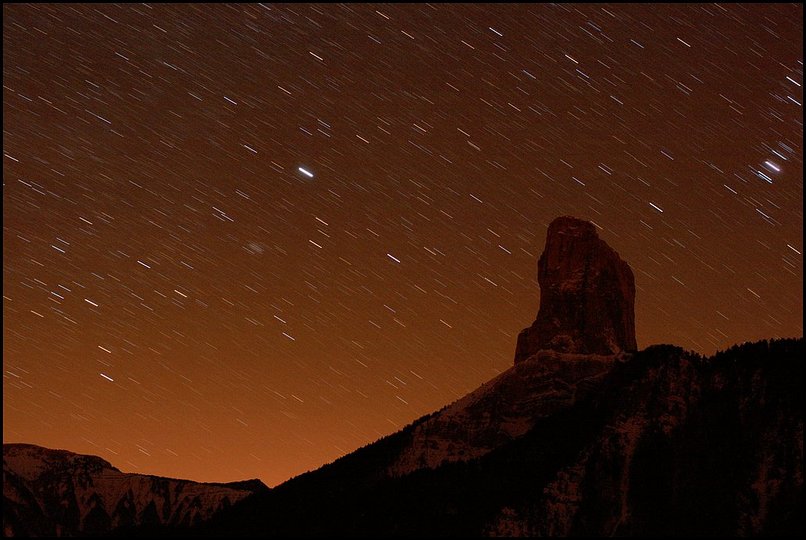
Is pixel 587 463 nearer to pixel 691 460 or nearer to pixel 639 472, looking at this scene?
pixel 639 472

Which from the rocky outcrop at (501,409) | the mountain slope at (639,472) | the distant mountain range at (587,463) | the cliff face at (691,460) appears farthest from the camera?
the rocky outcrop at (501,409)

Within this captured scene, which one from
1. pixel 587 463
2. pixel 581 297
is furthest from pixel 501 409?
pixel 581 297

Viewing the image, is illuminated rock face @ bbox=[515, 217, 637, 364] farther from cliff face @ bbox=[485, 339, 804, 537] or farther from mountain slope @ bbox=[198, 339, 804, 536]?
cliff face @ bbox=[485, 339, 804, 537]

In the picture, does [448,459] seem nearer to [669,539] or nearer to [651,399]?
[651,399]

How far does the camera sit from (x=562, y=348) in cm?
17775

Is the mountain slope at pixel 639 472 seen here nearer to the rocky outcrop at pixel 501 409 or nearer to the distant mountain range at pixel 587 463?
the distant mountain range at pixel 587 463

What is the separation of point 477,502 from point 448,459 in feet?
81.3

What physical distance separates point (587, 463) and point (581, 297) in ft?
257

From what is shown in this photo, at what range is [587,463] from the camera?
112938 millimetres

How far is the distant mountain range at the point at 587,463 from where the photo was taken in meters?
104

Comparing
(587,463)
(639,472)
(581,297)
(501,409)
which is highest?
(639,472)

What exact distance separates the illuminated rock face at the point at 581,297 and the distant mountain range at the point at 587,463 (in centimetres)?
2010

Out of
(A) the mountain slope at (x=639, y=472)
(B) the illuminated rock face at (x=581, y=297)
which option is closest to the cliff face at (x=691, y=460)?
(A) the mountain slope at (x=639, y=472)

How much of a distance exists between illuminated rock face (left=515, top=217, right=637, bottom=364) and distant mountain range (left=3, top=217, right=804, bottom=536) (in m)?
20.1
